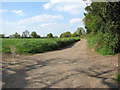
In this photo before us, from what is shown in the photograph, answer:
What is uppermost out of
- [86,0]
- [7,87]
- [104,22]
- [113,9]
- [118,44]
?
[86,0]

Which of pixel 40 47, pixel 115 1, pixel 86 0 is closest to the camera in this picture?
pixel 115 1

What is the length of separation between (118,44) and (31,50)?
8.27 meters

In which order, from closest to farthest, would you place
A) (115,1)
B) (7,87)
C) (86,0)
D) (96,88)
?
(96,88) → (7,87) → (115,1) → (86,0)

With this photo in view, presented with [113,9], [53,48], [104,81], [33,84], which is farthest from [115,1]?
[53,48]

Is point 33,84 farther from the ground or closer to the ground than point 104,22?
closer to the ground

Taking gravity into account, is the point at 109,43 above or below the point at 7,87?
above

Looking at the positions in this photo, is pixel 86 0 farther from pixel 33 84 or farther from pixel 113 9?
pixel 33 84

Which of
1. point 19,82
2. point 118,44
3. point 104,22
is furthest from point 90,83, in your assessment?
point 104,22

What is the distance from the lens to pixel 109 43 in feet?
28.4

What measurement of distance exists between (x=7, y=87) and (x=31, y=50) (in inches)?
339

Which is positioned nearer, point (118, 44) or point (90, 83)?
point (90, 83)

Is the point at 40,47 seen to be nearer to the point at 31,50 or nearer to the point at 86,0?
the point at 31,50

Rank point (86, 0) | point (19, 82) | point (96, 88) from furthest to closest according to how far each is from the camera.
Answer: point (86, 0) < point (19, 82) < point (96, 88)

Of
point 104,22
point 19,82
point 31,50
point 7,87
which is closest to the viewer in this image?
point 7,87
